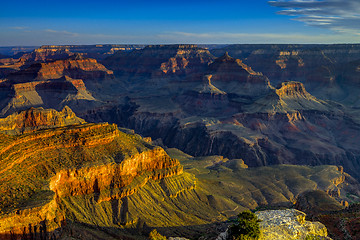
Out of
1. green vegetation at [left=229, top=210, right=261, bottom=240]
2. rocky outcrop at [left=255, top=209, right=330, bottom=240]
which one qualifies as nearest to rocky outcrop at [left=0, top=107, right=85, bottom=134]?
green vegetation at [left=229, top=210, right=261, bottom=240]

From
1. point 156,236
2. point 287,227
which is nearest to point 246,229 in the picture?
point 287,227

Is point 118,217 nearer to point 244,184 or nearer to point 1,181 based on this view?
point 1,181

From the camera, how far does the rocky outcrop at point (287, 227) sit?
140ft

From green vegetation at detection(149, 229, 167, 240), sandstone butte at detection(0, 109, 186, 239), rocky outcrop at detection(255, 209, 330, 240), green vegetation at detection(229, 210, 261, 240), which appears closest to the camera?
green vegetation at detection(229, 210, 261, 240)

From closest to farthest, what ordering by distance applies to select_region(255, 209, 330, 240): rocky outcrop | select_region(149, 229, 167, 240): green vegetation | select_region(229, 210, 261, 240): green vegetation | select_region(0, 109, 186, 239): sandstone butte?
select_region(229, 210, 261, 240): green vegetation < select_region(255, 209, 330, 240): rocky outcrop < select_region(149, 229, 167, 240): green vegetation < select_region(0, 109, 186, 239): sandstone butte

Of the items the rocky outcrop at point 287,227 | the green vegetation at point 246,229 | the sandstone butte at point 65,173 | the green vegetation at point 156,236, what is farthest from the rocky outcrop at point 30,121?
the rocky outcrop at point 287,227

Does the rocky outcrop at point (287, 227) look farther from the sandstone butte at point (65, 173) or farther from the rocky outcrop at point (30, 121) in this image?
the rocky outcrop at point (30, 121)

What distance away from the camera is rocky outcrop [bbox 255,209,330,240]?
4281cm

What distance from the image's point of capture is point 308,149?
17325 cm

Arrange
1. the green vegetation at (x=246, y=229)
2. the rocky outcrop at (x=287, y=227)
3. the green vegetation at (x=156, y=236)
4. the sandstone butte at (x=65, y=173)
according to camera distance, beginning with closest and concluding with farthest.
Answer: the green vegetation at (x=246, y=229), the rocky outcrop at (x=287, y=227), the green vegetation at (x=156, y=236), the sandstone butte at (x=65, y=173)

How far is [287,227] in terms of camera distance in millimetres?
43938

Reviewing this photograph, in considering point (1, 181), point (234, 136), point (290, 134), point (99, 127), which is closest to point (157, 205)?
point (99, 127)

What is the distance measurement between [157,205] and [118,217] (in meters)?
12.0

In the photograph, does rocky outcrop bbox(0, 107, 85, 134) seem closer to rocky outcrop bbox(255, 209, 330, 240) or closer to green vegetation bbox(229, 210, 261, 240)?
green vegetation bbox(229, 210, 261, 240)
